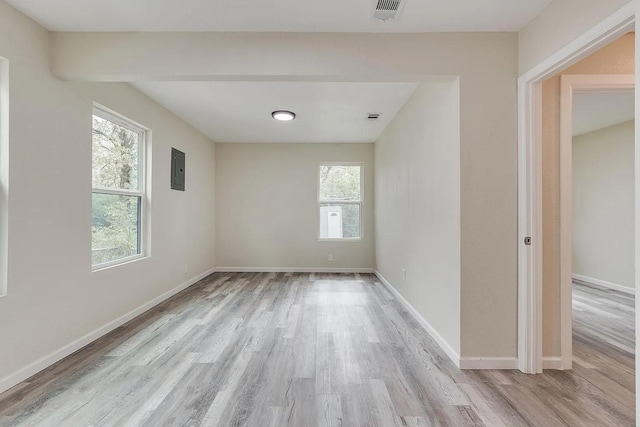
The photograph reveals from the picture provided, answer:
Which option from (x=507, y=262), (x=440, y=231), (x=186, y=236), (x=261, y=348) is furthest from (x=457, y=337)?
(x=186, y=236)

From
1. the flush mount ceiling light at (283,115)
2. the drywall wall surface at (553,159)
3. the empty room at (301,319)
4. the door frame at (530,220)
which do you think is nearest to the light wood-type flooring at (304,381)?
the empty room at (301,319)

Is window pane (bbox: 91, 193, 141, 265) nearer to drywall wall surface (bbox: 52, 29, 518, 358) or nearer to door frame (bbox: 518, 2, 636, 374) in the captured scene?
drywall wall surface (bbox: 52, 29, 518, 358)

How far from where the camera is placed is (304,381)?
210 centimetres

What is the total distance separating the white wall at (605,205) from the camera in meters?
4.59

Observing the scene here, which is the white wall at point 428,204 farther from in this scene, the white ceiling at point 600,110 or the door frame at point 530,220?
the white ceiling at point 600,110

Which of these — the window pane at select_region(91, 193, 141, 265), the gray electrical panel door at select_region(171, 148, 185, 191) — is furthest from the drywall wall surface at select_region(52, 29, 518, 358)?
the gray electrical panel door at select_region(171, 148, 185, 191)

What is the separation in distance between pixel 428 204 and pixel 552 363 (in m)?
1.52

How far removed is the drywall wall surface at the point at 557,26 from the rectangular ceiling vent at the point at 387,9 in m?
0.92

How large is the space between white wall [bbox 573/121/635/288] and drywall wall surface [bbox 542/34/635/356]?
3218 mm

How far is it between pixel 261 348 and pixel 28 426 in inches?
56.1

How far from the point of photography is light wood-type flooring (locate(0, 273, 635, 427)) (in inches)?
68.5

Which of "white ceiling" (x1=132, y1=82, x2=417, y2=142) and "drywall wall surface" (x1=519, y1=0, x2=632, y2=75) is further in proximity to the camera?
"white ceiling" (x1=132, y1=82, x2=417, y2=142)

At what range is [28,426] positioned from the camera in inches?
65.0

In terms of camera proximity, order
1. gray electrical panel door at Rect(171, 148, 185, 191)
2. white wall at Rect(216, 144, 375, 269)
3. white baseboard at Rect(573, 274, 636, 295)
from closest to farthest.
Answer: gray electrical panel door at Rect(171, 148, 185, 191), white baseboard at Rect(573, 274, 636, 295), white wall at Rect(216, 144, 375, 269)
